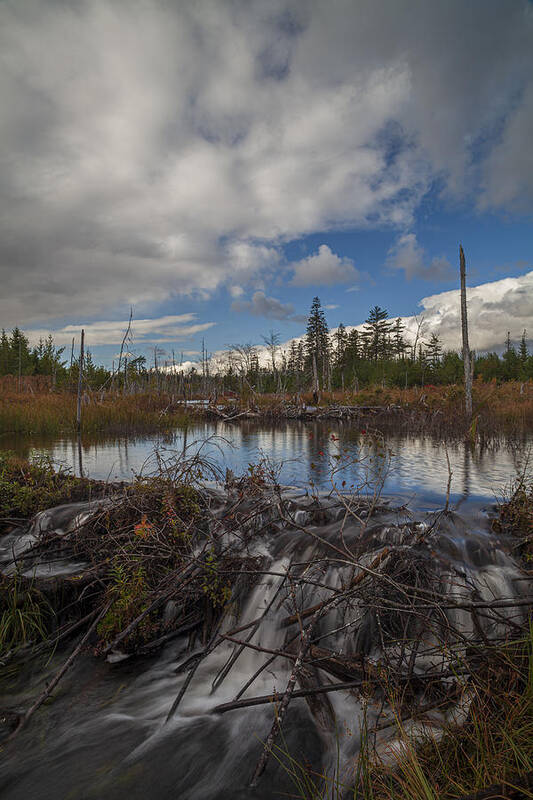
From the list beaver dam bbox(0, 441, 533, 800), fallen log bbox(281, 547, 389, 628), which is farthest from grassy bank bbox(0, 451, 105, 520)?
fallen log bbox(281, 547, 389, 628)

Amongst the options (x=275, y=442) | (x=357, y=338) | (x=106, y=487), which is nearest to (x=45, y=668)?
(x=106, y=487)

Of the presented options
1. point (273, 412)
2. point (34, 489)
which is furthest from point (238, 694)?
point (273, 412)

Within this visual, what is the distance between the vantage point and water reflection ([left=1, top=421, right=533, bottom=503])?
8305 millimetres

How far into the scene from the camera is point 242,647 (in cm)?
332

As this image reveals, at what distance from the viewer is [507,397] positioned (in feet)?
83.8

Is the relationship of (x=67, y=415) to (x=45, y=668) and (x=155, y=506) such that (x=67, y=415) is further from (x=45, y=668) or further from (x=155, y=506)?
(x=45, y=668)

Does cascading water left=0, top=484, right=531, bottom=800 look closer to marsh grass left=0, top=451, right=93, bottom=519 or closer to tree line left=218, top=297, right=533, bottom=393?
marsh grass left=0, top=451, right=93, bottom=519

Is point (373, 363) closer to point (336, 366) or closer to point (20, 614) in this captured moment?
point (336, 366)

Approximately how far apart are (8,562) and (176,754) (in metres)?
3.08

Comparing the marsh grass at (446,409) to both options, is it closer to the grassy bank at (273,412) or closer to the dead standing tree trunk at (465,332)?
the grassy bank at (273,412)

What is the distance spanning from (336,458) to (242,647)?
366 cm

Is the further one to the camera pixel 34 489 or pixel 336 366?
pixel 336 366

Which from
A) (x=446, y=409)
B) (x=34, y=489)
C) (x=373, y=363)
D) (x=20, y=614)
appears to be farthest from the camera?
(x=373, y=363)

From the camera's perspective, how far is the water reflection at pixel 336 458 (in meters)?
8.30
